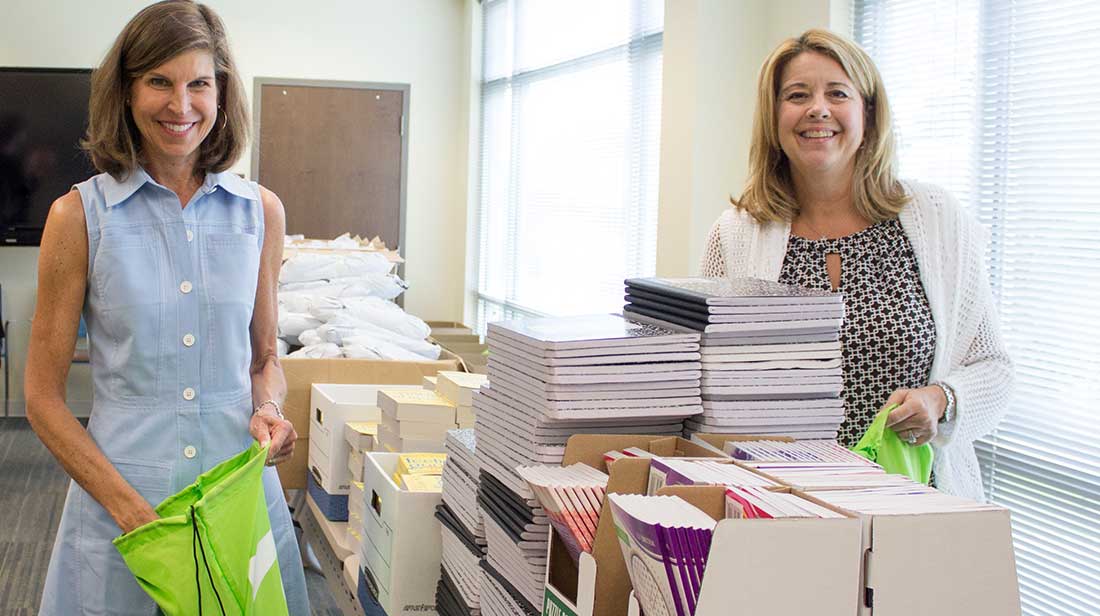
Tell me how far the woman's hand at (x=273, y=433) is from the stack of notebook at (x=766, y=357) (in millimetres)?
661

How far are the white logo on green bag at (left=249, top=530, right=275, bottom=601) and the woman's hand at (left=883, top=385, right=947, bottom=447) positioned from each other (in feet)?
3.21

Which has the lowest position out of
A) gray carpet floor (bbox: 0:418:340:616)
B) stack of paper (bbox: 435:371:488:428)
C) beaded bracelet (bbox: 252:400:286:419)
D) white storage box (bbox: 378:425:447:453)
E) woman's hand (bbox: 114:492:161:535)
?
gray carpet floor (bbox: 0:418:340:616)

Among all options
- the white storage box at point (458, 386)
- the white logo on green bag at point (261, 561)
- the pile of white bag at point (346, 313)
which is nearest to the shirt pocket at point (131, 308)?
the white logo on green bag at point (261, 561)

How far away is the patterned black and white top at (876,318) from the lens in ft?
6.27

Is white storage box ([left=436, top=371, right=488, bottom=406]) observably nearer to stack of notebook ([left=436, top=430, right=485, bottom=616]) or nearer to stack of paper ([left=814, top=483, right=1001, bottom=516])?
stack of notebook ([left=436, top=430, right=485, bottom=616])

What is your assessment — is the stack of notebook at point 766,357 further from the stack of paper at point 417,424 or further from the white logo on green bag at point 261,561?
the stack of paper at point 417,424

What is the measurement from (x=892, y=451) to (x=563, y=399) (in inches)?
25.3

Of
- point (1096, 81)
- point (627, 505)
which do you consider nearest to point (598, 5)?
point (1096, 81)

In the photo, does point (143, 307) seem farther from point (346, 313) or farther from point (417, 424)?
point (346, 313)

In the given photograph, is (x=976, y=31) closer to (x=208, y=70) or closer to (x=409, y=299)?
(x=208, y=70)

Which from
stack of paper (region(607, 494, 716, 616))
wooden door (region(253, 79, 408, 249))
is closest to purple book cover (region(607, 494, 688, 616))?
stack of paper (region(607, 494, 716, 616))

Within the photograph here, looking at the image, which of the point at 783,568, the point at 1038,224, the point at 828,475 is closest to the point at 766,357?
the point at 828,475

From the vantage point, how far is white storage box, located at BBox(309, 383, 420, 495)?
2.70 m

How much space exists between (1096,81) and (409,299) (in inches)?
219
